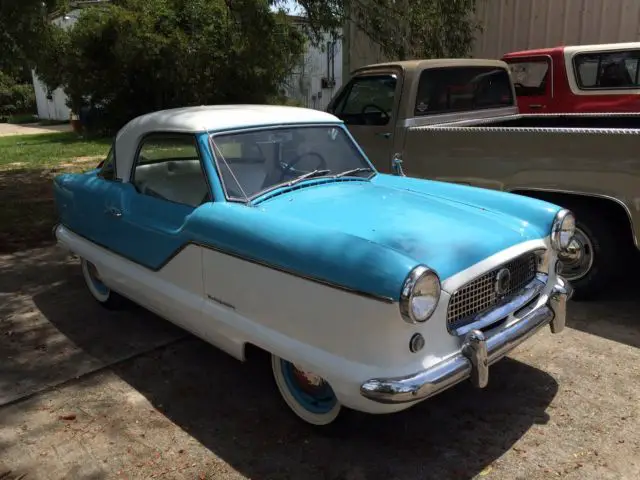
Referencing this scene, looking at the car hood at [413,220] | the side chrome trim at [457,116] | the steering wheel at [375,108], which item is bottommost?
the car hood at [413,220]

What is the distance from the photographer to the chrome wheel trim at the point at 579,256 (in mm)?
4348

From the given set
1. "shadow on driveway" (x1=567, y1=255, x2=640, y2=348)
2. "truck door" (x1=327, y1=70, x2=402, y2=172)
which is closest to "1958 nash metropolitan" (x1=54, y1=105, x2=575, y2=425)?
"shadow on driveway" (x1=567, y1=255, x2=640, y2=348)

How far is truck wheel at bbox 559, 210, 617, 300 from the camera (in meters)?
4.27

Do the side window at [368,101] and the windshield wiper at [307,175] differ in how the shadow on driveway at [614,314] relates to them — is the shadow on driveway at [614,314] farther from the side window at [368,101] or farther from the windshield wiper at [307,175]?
the side window at [368,101]

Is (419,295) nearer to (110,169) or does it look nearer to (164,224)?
(164,224)

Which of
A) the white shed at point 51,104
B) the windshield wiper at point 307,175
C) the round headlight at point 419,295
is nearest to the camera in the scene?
the round headlight at point 419,295

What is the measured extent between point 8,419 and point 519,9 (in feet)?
33.9

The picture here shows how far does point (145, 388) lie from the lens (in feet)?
11.5

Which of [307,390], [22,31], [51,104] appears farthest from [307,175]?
[51,104]

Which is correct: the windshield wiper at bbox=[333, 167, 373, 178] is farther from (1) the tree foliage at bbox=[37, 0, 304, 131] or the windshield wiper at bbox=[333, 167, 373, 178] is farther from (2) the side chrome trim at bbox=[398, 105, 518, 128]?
(1) the tree foliage at bbox=[37, 0, 304, 131]

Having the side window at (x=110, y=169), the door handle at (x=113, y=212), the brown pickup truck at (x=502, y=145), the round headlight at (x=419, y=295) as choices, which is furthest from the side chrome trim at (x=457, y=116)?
the round headlight at (x=419, y=295)

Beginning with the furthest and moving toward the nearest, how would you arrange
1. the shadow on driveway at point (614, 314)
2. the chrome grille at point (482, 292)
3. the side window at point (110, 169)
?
the side window at point (110, 169) < the shadow on driveway at point (614, 314) < the chrome grille at point (482, 292)

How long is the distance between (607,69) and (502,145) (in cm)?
416

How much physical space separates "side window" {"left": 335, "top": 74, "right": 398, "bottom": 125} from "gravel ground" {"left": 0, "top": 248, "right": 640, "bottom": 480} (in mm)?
2553
